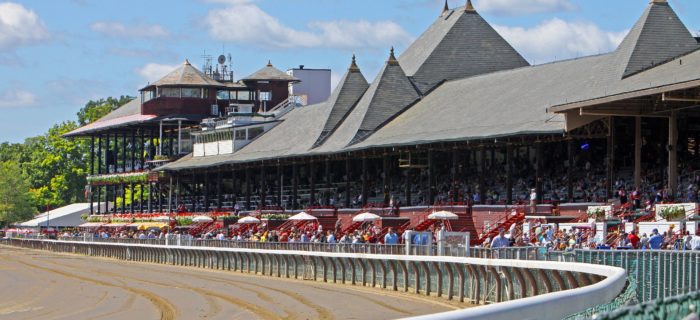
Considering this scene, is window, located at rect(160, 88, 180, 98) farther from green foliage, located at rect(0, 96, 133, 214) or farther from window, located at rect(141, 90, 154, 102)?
green foliage, located at rect(0, 96, 133, 214)

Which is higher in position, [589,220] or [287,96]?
[287,96]

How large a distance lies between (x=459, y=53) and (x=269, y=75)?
35902mm

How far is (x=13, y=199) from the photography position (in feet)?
512

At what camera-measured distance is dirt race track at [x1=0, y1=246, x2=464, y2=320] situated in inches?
1187

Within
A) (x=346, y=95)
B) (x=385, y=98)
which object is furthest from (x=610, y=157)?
(x=346, y=95)

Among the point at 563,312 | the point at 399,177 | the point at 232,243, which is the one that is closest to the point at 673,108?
the point at 232,243

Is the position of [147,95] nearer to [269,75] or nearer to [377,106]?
[269,75]

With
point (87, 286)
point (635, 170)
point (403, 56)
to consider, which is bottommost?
point (87, 286)

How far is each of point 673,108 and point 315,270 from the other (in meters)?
13.2

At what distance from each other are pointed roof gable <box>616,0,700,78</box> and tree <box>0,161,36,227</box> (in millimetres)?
109460

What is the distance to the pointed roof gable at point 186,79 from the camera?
381 ft

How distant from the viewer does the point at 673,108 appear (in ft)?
155

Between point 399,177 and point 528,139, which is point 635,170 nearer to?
point 528,139

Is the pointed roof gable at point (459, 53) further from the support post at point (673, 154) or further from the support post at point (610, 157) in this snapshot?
the support post at point (673, 154)
